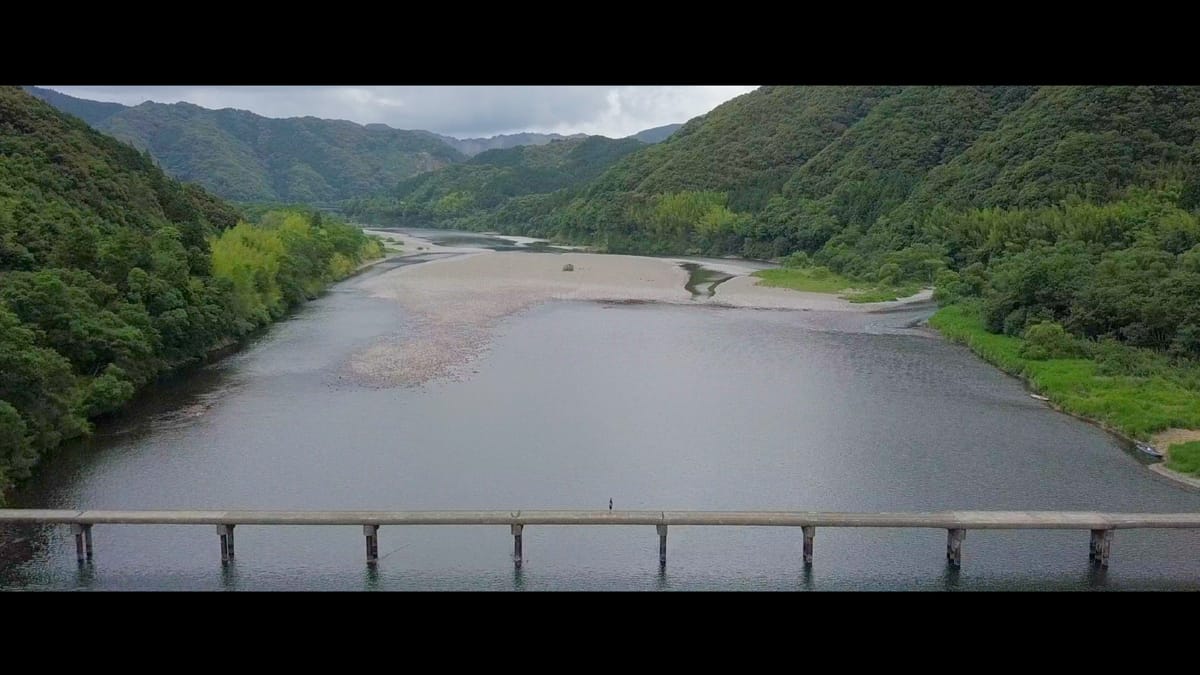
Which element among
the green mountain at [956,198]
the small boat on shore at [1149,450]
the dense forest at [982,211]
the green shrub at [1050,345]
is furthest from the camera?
the green mountain at [956,198]

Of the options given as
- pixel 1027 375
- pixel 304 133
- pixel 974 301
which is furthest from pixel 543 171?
pixel 1027 375

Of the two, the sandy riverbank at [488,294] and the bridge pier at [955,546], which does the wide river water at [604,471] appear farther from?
the sandy riverbank at [488,294]

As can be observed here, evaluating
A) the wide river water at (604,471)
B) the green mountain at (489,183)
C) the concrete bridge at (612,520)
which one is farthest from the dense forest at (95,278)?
the green mountain at (489,183)

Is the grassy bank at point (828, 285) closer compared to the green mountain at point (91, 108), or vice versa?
the grassy bank at point (828, 285)

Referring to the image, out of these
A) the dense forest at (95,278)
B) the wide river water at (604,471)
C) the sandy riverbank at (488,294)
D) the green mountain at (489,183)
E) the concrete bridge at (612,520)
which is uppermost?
the green mountain at (489,183)

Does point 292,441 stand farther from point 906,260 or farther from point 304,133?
point 304,133

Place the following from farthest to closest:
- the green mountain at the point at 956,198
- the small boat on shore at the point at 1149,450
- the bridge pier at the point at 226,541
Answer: the green mountain at the point at 956,198
the small boat on shore at the point at 1149,450
the bridge pier at the point at 226,541

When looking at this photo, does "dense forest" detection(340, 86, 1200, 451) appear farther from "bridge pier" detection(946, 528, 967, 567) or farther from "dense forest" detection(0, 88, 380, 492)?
"dense forest" detection(0, 88, 380, 492)

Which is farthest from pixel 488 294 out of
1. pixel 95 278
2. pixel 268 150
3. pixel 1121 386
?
pixel 268 150
